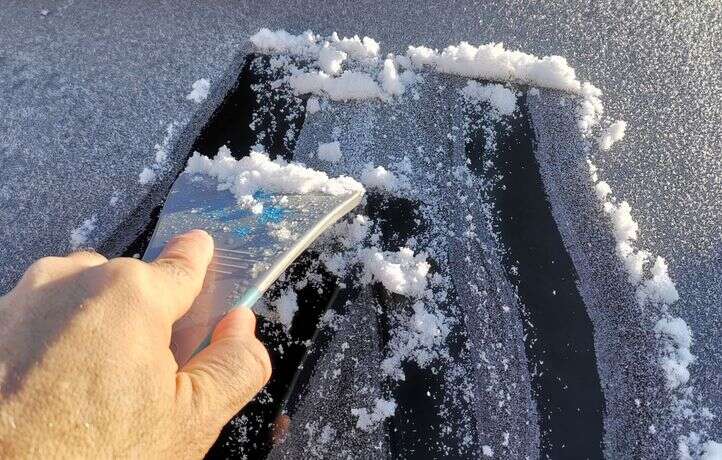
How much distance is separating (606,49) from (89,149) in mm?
971

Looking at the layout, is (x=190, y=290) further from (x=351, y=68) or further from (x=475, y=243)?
(x=351, y=68)

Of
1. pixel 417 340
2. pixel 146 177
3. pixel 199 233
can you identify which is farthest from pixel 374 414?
pixel 146 177

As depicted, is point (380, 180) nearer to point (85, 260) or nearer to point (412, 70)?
point (412, 70)

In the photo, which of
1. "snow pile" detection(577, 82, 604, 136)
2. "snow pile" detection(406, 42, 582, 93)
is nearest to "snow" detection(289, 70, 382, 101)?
"snow pile" detection(406, 42, 582, 93)

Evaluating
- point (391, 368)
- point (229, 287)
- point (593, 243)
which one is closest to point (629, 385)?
point (593, 243)

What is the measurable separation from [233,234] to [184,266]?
12 centimetres

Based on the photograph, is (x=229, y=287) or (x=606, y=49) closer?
(x=229, y=287)

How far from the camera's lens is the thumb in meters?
0.69

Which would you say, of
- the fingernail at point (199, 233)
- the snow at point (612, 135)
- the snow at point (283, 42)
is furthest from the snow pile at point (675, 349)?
the snow at point (283, 42)

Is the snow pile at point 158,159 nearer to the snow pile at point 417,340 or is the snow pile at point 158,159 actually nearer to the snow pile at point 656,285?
the snow pile at point 417,340

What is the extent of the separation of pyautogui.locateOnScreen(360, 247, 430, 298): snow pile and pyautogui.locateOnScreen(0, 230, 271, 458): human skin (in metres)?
0.24

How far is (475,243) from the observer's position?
3.20ft

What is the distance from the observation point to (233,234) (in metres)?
0.87

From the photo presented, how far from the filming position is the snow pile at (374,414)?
0.83 meters
